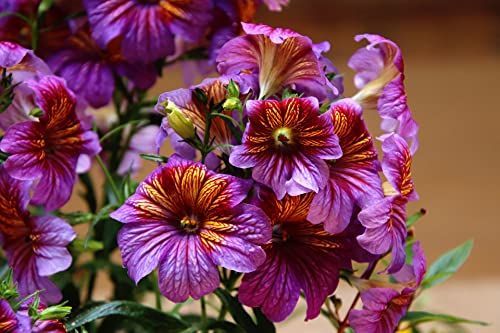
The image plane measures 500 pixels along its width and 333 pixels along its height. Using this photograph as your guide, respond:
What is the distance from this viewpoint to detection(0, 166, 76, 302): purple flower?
50cm

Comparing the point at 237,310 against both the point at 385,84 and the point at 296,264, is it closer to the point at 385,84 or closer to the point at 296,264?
the point at 296,264

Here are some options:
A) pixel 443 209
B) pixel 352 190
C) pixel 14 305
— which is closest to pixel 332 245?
pixel 352 190

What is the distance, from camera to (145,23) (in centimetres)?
57

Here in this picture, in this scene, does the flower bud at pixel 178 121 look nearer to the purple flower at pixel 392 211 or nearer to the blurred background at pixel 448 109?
the purple flower at pixel 392 211

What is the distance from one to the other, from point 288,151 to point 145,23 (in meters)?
0.18

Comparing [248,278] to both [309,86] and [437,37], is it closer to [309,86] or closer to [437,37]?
[309,86]

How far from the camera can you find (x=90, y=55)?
0.61 m

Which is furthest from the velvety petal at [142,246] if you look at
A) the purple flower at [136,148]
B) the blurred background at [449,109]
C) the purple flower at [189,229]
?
the blurred background at [449,109]

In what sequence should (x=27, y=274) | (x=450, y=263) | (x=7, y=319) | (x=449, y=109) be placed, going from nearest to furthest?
(x=7, y=319) < (x=27, y=274) < (x=450, y=263) < (x=449, y=109)

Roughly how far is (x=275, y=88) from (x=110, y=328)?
0.24m

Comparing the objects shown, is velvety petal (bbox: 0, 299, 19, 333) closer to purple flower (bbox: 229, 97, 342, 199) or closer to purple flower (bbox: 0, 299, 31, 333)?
purple flower (bbox: 0, 299, 31, 333)

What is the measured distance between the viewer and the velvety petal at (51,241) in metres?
0.50

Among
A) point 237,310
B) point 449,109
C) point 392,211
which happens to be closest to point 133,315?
point 237,310

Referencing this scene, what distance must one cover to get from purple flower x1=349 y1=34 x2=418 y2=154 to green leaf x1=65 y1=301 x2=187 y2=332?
0.19 meters
